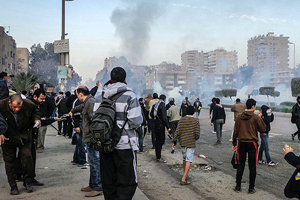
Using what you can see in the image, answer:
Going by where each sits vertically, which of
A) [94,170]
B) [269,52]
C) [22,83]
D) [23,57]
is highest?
[269,52]

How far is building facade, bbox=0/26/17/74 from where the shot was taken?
55.6 meters

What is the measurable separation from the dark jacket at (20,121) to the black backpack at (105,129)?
2.09 m

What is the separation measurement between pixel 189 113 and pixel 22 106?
3.26m

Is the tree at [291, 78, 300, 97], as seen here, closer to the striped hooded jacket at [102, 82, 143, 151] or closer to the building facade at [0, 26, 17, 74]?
the striped hooded jacket at [102, 82, 143, 151]

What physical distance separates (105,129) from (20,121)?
2317 millimetres

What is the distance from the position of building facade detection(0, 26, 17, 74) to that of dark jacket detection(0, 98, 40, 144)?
54658 mm

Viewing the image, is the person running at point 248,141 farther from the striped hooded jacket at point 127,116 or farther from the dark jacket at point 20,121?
the dark jacket at point 20,121

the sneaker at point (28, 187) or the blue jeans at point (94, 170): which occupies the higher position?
the blue jeans at point (94, 170)

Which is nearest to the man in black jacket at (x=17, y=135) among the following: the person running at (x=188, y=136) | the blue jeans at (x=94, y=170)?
the blue jeans at (x=94, y=170)

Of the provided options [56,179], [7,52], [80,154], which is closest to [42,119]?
[56,179]

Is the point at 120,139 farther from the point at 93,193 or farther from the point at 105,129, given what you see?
the point at 93,193

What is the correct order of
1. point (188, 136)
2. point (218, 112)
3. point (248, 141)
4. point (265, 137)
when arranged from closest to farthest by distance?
point (248, 141) < point (188, 136) < point (265, 137) < point (218, 112)

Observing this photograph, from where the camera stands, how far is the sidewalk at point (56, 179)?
16.9 feet

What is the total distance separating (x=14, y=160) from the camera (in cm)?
525
